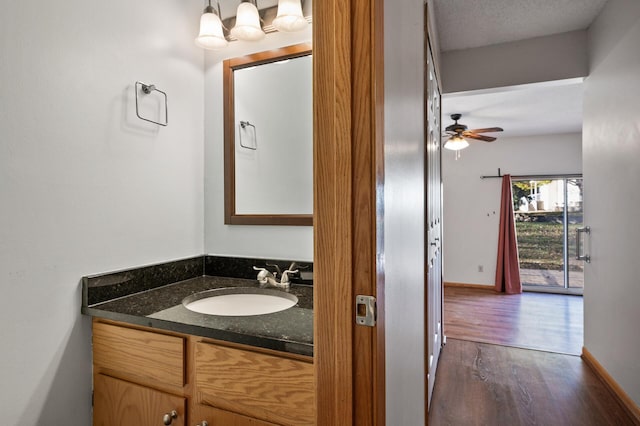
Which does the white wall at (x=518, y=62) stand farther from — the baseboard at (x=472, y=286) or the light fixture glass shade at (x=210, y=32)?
the baseboard at (x=472, y=286)

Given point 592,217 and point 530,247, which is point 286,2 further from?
point 530,247

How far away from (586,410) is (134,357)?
256cm

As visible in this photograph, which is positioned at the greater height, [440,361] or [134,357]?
[134,357]

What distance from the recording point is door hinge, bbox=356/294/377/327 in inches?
28.3

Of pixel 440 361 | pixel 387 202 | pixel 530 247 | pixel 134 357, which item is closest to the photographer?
pixel 387 202

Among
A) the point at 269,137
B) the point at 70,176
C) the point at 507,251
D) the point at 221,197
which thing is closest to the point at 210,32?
the point at 269,137

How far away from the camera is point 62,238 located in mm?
1203

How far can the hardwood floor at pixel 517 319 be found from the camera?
10.8 ft

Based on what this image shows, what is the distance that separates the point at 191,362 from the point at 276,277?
608 mm

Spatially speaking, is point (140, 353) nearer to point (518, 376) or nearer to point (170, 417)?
point (170, 417)

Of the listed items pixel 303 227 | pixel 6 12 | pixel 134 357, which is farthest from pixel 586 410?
pixel 6 12

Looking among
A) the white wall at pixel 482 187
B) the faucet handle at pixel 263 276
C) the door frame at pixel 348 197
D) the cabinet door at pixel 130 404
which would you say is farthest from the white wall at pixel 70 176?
the white wall at pixel 482 187

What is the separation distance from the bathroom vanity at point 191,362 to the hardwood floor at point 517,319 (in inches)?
112

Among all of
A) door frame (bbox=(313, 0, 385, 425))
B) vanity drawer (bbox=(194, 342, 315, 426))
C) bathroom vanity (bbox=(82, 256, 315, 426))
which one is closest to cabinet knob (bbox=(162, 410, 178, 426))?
bathroom vanity (bbox=(82, 256, 315, 426))
